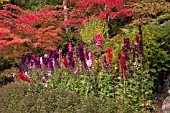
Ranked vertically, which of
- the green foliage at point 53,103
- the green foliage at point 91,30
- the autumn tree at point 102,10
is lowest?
the green foliage at point 53,103

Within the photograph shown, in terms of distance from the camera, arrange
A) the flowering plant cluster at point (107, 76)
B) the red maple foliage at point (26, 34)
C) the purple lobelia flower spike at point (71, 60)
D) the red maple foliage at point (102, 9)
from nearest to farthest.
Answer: the flowering plant cluster at point (107, 76) → the purple lobelia flower spike at point (71, 60) → the red maple foliage at point (102, 9) → the red maple foliage at point (26, 34)

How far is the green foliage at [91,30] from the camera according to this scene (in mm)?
9818

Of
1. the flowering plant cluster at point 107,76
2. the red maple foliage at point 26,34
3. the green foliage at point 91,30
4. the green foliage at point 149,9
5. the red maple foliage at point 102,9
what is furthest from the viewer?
the green foliage at point 91,30

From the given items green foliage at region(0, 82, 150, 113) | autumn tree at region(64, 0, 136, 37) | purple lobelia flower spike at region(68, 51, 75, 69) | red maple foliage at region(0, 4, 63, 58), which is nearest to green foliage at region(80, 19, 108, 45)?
autumn tree at region(64, 0, 136, 37)

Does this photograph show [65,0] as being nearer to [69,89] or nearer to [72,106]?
[69,89]

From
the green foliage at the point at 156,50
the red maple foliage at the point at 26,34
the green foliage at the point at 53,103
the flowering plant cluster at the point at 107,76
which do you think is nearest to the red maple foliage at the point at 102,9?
the red maple foliage at the point at 26,34

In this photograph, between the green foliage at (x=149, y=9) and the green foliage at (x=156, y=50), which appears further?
the green foliage at (x=149, y=9)

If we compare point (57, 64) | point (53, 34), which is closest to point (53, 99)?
point (57, 64)

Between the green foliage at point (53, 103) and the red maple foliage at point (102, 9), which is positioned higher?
the red maple foliage at point (102, 9)

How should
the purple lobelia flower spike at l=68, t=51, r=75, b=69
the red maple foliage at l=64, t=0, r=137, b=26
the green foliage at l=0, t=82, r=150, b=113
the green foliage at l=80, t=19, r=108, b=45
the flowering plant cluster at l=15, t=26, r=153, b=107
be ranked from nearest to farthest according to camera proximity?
the green foliage at l=0, t=82, r=150, b=113, the flowering plant cluster at l=15, t=26, r=153, b=107, the purple lobelia flower spike at l=68, t=51, r=75, b=69, the red maple foliage at l=64, t=0, r=137, b=26, the green foliage at l=80, t=19, r=108, b=45

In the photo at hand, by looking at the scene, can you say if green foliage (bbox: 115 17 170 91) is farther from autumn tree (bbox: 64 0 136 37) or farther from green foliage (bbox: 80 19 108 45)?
green foliage (bbox: 80 19 108 45)

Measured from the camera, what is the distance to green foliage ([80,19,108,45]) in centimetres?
982

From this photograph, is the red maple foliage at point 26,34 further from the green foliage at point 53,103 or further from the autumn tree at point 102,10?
the green foliage at point 53,103

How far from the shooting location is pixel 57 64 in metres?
6.04
